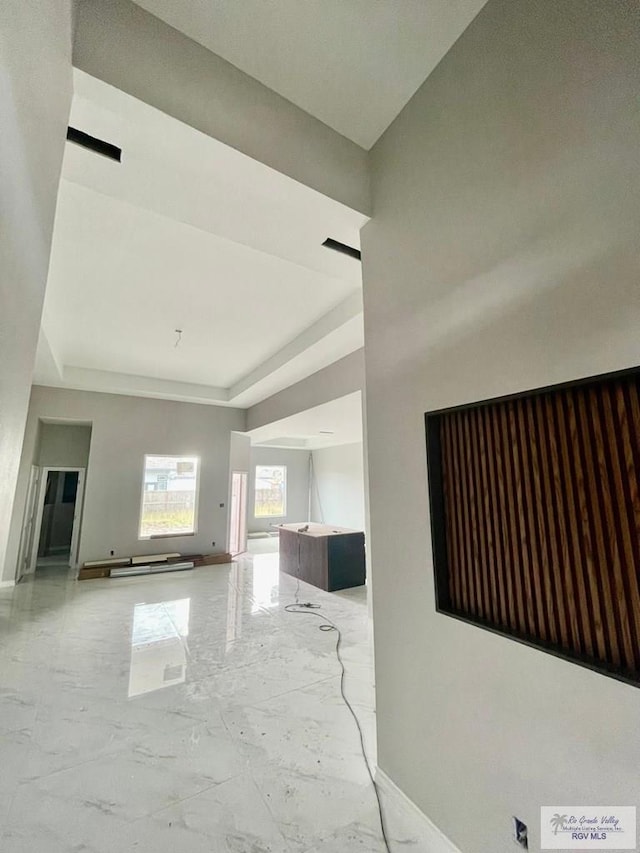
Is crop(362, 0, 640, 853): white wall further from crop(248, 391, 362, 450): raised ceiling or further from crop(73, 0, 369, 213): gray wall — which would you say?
crop(248, 391, 362, 450): raised ceiling

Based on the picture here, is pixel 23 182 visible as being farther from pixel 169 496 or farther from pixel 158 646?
pixel 169 496

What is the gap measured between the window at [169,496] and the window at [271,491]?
13.1 ft

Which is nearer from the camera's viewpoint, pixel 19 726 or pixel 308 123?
pixel 308 123

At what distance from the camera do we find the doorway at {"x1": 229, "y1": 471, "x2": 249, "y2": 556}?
26.4 feet

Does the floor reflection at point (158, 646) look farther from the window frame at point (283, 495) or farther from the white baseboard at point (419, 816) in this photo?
the window frame at point (283, 495)

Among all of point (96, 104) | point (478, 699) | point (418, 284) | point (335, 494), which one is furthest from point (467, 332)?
point (335, 494)

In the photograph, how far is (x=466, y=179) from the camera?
5.10 feet

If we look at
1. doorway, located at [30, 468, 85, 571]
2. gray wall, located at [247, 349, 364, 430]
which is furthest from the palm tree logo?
doorway, located at [30, 468, 85, 571]

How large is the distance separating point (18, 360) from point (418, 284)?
5.58ft

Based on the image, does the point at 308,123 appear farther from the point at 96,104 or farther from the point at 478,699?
the point at 478,699

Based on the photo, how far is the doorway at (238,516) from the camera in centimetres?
805

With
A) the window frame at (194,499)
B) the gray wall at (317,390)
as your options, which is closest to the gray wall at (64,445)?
the window frame at (194,499)

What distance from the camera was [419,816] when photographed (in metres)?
1.52

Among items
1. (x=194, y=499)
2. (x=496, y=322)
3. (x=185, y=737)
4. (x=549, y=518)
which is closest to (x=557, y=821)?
(x=549, y=518)
